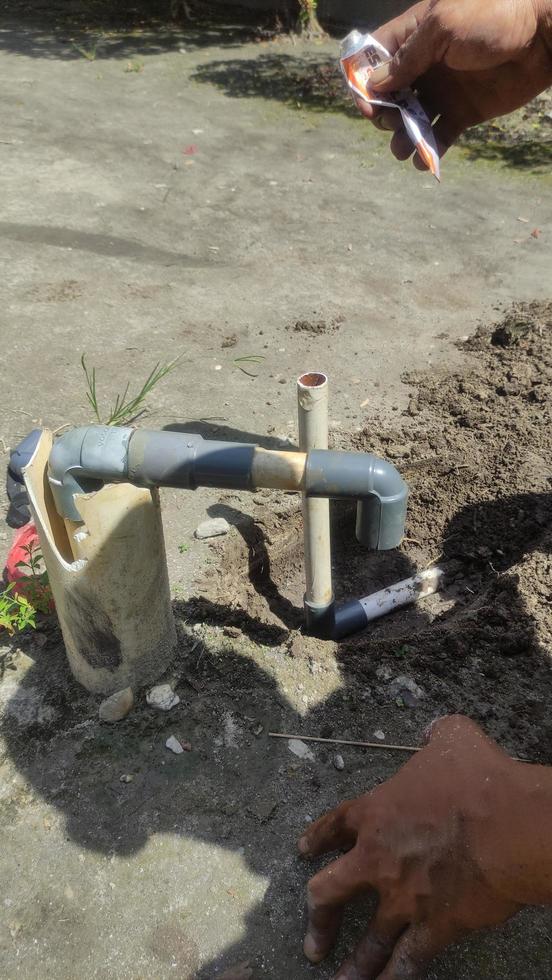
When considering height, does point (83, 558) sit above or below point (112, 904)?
above

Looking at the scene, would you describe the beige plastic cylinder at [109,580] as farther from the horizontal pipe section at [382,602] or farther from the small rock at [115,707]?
the horizontal pipe section at [382,602]

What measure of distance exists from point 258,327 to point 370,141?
3.73 metres

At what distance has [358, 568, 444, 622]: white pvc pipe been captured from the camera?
121 inches

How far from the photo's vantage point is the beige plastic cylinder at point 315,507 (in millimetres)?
2277

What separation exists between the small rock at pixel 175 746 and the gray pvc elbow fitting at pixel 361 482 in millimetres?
914

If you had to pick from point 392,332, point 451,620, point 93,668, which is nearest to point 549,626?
point 451,620

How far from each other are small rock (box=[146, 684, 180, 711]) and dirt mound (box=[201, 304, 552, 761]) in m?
0.45

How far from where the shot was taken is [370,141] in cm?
717

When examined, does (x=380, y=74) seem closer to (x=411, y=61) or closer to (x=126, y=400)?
(x=411, y=61)

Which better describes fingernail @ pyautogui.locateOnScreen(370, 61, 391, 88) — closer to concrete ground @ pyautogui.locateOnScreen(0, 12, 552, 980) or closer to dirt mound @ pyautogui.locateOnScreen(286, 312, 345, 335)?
concrete ground @ pyautogui.locateOnScreen(0, 12, 552, 980)

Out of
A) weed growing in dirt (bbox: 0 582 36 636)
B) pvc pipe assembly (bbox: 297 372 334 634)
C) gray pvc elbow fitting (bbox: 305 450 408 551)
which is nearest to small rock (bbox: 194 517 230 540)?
pvc pipe assembly (bbox: 297 372 334 634)

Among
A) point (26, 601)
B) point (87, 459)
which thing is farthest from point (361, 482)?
point (26, 601)

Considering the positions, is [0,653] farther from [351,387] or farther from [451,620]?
[351,387]

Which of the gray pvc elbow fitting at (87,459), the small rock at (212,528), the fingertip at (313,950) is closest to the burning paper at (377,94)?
the gray pvc elbow fitting at (87,459)
